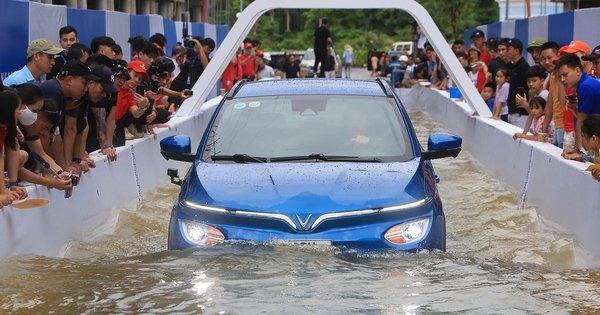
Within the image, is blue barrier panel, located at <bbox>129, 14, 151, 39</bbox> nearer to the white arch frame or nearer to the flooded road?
the white arch frame

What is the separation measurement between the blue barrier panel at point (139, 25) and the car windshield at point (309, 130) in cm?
923

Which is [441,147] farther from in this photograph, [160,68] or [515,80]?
[515,80]

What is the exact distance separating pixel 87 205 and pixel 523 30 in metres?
12.5

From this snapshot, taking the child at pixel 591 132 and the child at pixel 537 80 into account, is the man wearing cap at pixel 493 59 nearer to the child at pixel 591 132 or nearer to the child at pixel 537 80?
the child at pixel 537 80

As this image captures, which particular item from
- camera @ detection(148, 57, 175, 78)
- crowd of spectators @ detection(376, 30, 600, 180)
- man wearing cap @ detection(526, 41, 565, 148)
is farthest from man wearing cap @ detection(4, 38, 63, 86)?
man wearing cap @ detection(526, 41, 565, 148)

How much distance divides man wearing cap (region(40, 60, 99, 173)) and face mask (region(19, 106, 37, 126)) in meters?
0.70

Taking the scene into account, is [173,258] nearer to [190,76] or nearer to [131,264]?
[131,264]

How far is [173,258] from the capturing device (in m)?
6.29

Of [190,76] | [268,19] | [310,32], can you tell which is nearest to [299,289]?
[190,76]

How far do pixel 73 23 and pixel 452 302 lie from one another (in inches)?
351

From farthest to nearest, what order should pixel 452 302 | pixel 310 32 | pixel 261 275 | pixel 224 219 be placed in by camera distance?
1. pixel 310 32
2. pixel 224 219
3. pixel 261 275
4. pixel 452 302

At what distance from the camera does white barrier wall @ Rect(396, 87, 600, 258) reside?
7812mm

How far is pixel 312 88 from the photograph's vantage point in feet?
26.4

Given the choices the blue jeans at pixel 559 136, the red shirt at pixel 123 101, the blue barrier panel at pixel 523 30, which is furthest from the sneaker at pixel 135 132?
the blue barrier panel at pixel 523 30
